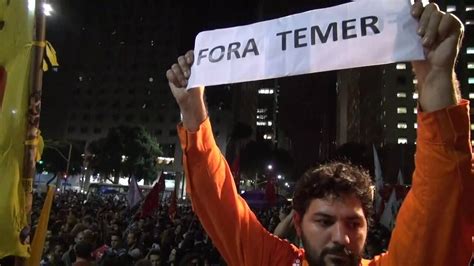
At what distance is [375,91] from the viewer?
97438 millimetres

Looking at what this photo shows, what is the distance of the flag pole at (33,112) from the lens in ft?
12.3

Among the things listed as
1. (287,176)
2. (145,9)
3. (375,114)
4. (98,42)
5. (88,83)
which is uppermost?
(145,9)

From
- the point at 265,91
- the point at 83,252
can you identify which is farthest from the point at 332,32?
the point at 265,91

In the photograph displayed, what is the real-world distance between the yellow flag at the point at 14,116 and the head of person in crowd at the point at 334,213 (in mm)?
2410

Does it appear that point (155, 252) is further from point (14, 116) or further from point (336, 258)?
point (336, 258)

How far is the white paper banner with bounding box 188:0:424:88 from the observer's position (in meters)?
1.98

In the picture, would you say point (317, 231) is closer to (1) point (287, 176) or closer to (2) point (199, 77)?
(2) point (199, 77)

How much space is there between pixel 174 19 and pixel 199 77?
120642 mm

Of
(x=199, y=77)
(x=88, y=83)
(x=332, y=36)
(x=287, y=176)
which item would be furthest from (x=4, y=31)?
(x=88, y=83)

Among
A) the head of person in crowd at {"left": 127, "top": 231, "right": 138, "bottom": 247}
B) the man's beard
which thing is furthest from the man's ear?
the head of person in crowd at {"left": 127, "top": 231, "right": 138, "bottom": 247}

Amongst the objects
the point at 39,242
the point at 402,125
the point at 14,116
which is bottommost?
the point at 39,242

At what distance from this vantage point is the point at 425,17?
5.98 feet

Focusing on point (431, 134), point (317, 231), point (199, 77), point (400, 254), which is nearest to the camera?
point (431, 134)

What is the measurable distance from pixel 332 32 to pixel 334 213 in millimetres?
877
